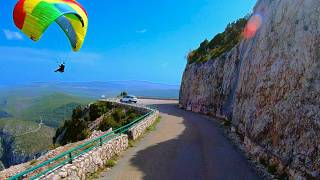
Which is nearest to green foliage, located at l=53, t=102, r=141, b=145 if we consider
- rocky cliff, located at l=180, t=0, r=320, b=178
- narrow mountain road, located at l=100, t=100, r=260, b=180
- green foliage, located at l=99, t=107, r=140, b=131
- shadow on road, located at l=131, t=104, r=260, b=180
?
green foliage, located at l=99, t=107, r=140, b=131

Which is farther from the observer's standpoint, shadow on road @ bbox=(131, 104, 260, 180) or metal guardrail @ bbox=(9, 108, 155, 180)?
shadow on road @ bbox=(131, 104, 260, 180)

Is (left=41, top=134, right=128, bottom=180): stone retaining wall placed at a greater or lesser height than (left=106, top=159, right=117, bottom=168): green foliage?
greater

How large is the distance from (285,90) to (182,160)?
20.5ft

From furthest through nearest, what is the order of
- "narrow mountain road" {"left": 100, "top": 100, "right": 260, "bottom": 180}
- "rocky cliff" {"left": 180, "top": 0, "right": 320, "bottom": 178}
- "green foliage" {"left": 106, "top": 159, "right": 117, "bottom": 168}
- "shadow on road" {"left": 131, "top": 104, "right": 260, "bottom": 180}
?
"green foliage" {"left": 106, "top": 159, "right": 117, "bottom": 168} < "shadow on road" {"left": 131, "top": 104, "right": 260, "bottom": 180} < "narrow mountain road" {"left": 100, "top": 100, "right": 260, "bottom": 180} < "rocky cliff" {"left": 180, "top": 0, "right": 320, "bottom": 178}

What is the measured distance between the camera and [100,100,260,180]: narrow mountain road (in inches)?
664

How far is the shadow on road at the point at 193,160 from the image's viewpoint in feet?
55.7

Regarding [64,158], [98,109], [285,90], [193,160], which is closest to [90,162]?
[64,158]

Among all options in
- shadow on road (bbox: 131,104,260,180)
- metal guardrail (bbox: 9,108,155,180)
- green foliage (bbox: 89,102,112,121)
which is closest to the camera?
metal guardrail (bbox: 9,108,155,180)

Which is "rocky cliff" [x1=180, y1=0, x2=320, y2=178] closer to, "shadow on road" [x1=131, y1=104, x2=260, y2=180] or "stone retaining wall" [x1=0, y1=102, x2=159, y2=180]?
"shadow on road" [x1=131, y1=104, x2=260, y2=180]

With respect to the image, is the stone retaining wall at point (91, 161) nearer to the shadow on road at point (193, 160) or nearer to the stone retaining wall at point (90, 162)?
the stone retaining wall at point (90, 162)

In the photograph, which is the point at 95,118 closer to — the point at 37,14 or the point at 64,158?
the point at 64,158

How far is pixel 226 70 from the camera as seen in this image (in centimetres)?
4297

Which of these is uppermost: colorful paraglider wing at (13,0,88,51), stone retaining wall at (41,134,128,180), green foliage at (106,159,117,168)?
colorful paraglider wing at (13,0,88,51)

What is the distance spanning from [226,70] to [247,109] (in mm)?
18624
